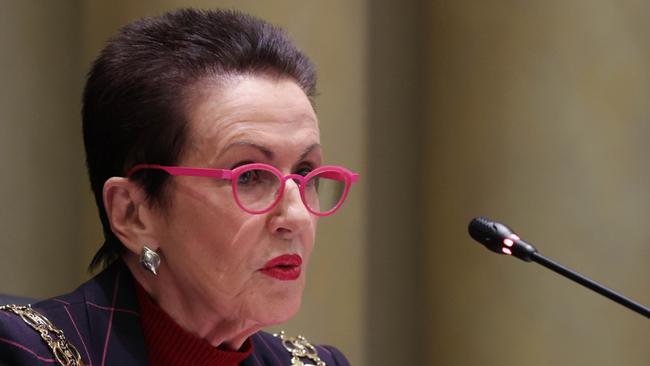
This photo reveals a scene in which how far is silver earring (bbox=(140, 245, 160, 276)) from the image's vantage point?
148cm

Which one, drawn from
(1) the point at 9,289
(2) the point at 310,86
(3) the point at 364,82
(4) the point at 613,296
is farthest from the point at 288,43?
(1) the point at 9,289

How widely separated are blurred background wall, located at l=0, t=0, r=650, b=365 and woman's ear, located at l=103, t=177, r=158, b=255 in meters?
0.82

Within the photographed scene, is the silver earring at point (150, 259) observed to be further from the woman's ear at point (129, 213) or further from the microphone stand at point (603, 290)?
the microphone stand at point (603, 290)

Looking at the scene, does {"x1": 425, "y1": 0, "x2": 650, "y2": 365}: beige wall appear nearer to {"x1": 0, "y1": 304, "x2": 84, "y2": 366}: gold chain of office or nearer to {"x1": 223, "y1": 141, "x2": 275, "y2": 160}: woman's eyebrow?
{"x1": 223, "y1": 141, "x2": 275, "y2": 160}: woman's eyebrow

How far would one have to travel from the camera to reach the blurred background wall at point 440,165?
2240mm

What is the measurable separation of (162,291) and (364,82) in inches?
38.6

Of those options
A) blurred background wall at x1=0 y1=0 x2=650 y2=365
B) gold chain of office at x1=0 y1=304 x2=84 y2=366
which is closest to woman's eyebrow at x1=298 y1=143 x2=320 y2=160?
gold chain of office at x1=0 y1=304 x2=84 y2=366

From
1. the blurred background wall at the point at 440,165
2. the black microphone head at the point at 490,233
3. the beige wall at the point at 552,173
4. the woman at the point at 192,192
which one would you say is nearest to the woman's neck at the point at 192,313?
the woman at the point at 192,192

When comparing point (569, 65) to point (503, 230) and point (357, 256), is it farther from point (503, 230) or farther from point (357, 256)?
point (503, 230)

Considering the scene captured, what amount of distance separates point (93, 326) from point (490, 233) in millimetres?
498

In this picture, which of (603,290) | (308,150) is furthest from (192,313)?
(603,290)

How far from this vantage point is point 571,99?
227cm

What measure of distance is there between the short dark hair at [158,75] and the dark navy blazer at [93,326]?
0.08 metres

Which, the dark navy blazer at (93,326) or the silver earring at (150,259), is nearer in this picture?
the dark navy blazer at (93,326)
